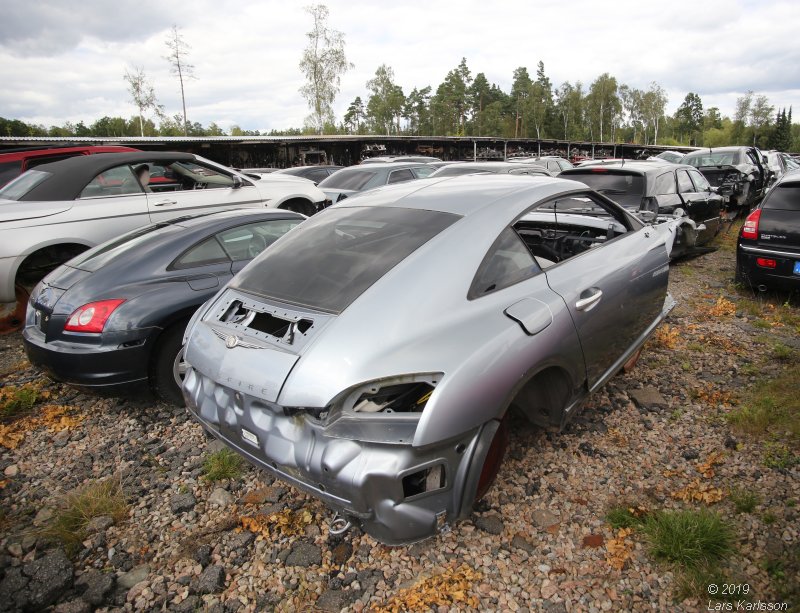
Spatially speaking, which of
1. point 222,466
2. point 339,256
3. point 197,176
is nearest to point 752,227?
point 339,256

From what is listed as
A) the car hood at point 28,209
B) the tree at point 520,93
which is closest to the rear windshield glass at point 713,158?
the car hood at point 28,209

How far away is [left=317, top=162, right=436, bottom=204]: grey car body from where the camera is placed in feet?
29.0

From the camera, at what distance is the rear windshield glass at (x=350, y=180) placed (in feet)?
29.6

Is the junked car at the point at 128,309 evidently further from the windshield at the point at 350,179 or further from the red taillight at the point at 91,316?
the windshield at the point at 350,179

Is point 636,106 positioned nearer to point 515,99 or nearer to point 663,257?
point 515,99

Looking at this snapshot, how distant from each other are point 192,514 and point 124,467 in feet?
2.55

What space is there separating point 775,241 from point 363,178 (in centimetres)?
645

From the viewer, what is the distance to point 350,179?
9234 millimetres

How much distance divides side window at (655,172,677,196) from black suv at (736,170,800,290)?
137 cm

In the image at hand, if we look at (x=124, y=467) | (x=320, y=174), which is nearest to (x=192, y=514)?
(x=124, y=467)

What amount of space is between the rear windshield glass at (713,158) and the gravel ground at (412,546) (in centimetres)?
1093

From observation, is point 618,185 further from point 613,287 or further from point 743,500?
point 743,500

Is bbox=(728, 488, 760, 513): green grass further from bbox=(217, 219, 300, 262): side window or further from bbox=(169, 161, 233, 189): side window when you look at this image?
bbox=(169, 161, 233, 189): side window

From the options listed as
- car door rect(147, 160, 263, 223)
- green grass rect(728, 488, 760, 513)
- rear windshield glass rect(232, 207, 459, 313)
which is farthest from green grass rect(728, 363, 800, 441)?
car door rect(147, 160, 263, 223)
